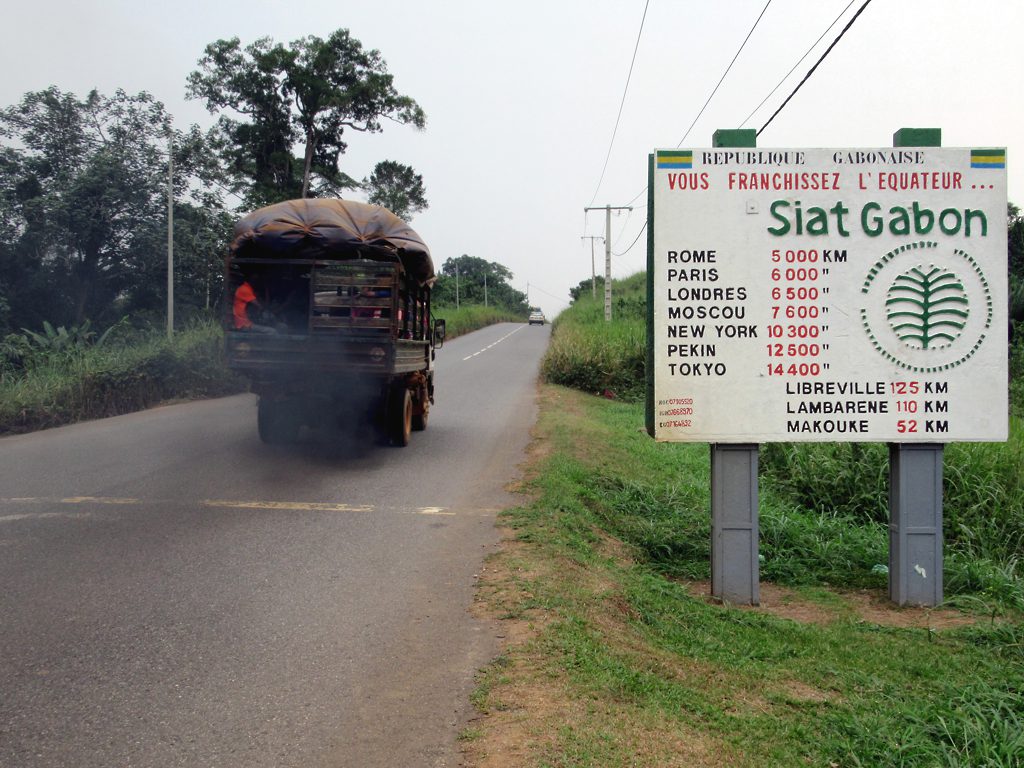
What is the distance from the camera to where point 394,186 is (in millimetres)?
41000

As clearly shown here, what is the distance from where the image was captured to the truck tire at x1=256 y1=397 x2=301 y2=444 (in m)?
11.6

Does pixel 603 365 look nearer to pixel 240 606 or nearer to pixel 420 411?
pixel 420 411

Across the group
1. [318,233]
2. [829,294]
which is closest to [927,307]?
[829,294]

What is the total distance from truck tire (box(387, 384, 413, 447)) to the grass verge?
155 inches

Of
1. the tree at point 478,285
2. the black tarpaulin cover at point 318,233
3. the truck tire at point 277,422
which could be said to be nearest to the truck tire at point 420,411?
the truck tire at point 277,422

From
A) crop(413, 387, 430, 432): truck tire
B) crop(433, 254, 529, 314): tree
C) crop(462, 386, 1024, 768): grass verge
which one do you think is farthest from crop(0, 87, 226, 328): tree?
crop(433, 254, 529, 314): tree

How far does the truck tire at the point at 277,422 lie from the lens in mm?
11609

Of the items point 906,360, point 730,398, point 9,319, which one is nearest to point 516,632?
point 730,398

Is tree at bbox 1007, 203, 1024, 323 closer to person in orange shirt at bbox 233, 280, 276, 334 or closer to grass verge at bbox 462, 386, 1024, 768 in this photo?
grass verge at bbox 462, 386, 1024, 768

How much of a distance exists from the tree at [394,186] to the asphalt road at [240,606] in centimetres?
3082

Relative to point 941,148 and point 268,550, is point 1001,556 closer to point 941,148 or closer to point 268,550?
point 941,148

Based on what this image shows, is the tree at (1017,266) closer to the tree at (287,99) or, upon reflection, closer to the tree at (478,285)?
the tree at (287,99)

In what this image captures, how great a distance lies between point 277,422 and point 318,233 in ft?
8.53

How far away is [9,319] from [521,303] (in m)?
93.3
